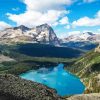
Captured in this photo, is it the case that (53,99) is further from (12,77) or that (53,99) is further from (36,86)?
(12,77)

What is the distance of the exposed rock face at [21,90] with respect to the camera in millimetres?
67375

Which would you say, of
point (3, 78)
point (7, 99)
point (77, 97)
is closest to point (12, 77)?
point (3, 78)

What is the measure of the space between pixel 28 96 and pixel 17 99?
2.81m

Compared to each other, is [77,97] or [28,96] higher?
[28,96]

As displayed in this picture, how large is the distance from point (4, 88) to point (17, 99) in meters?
4.19

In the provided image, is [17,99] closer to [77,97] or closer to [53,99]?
[53,99]

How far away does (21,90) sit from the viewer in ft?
226

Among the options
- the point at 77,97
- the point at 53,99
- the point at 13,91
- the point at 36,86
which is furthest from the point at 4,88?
the point at 77,97

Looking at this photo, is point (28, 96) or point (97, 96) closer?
point (28, 96)

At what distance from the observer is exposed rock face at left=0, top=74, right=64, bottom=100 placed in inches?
2653

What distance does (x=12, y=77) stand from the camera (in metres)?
73.8

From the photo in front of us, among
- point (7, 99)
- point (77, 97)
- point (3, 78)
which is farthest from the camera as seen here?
point (77, 97)

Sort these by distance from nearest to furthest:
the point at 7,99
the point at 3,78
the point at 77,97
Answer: the point at 7,99 < the point at 3,78 < the point at 77,97

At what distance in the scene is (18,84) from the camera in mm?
71000
